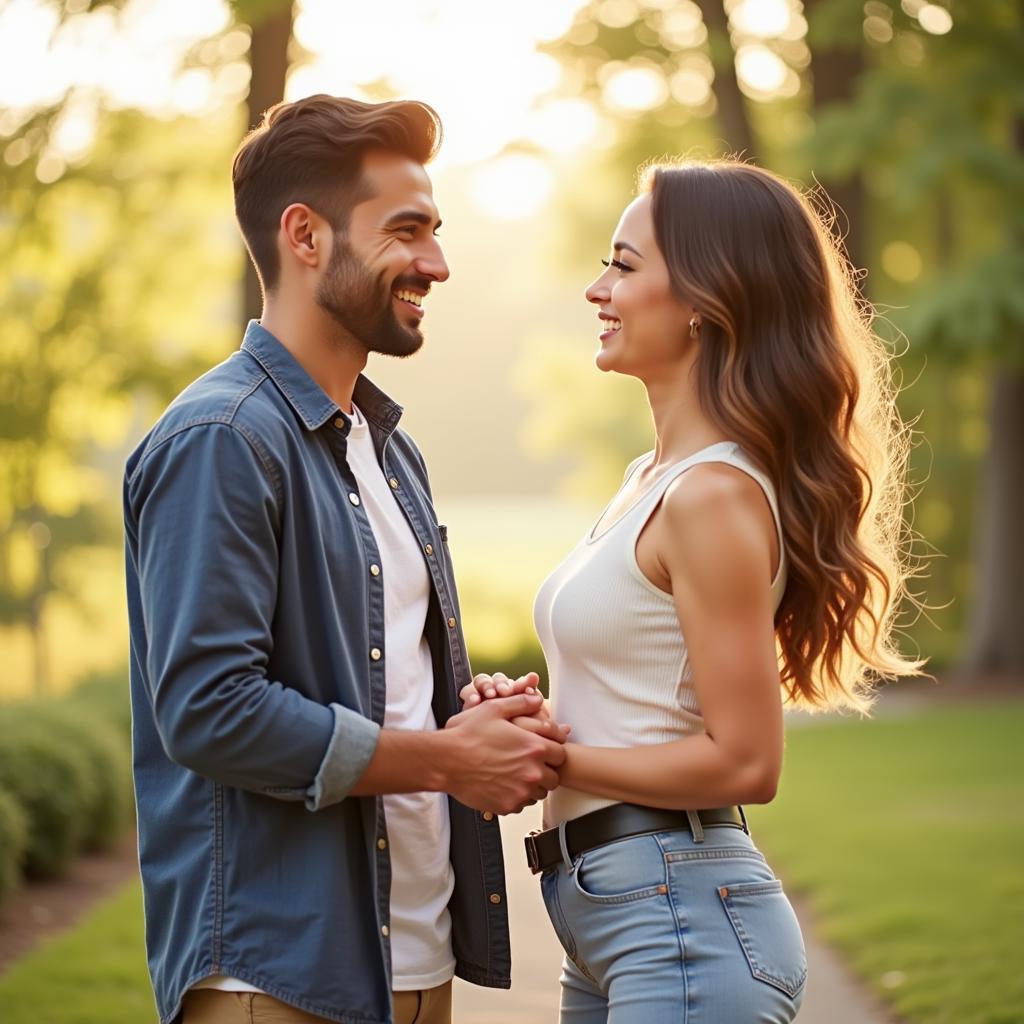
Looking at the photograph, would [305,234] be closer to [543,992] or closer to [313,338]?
[313,338]

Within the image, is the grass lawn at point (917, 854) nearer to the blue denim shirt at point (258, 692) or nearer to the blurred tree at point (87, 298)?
the blue denim shirt at point (258, 692)

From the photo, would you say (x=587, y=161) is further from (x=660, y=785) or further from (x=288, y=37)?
(x=660, y=785)

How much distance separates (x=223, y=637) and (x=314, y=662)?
0.97 feet

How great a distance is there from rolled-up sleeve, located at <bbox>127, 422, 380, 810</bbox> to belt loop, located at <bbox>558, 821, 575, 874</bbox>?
0.54m

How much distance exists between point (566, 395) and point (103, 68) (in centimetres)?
1688

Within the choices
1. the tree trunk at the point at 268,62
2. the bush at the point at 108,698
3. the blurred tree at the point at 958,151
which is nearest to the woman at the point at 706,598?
the bush at the point at 108,698

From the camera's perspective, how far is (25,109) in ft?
48.1

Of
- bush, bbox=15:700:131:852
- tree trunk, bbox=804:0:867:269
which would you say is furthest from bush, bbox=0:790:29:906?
tree trunk, bbox=804:0:867:269

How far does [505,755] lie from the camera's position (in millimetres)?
2826

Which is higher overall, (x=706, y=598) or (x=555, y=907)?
(x=706, y=598)

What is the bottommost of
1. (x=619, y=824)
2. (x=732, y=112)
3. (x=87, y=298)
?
(x=619, y=824)

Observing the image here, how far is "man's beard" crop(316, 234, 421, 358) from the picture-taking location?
3068 mm

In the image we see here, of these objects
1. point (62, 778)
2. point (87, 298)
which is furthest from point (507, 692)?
point (87, 298)

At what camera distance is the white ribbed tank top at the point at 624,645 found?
2902 millimetres
